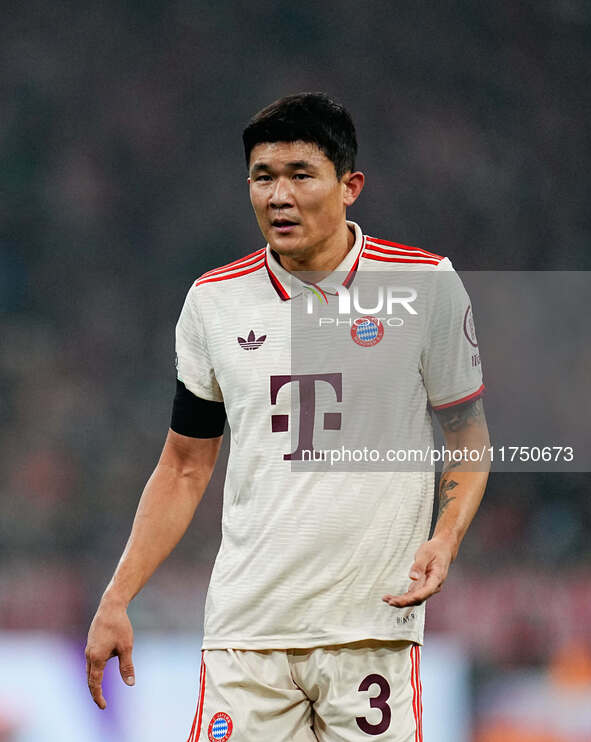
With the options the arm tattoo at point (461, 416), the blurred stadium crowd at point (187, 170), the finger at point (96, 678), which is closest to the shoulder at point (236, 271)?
the arm tattoo at point (461, 416)

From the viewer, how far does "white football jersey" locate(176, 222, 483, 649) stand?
7.07 feet

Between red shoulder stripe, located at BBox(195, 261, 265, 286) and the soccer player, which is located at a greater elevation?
red shoulder stripe, located at BBox(195, 261, 265, 286)

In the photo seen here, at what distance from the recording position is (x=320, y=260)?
238 centimetres

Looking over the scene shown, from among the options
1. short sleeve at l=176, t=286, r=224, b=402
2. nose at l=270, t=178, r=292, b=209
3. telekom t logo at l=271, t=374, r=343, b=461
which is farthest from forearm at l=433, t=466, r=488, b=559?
nose at l=270, t=178, r=292, b=209

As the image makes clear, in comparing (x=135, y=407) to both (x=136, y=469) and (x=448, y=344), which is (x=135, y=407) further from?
(x=448, y=344)

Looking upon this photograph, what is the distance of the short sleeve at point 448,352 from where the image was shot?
228 cm

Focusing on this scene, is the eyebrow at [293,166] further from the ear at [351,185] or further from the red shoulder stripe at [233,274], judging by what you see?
the red shoulder stripe at [233,274]

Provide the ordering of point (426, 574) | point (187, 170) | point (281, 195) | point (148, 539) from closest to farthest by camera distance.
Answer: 1. point (426, 574)
2. point (281, 195)
3. point (148, 539)
4. point (187, 170)

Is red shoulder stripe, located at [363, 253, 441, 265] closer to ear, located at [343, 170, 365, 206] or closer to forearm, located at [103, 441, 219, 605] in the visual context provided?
ear, located at [343, 170, 365, 206]

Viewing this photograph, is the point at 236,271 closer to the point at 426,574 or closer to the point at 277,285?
the point at 277,285

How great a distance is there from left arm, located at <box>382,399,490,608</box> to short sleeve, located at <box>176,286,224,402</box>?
509mm

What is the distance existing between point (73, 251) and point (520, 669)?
11.4ft

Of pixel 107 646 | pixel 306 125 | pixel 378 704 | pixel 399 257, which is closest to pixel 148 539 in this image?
pixel 107 646

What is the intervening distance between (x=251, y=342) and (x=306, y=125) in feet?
1.54
